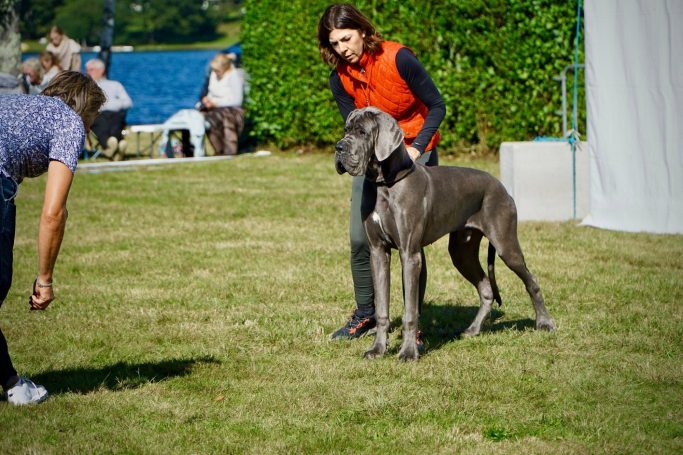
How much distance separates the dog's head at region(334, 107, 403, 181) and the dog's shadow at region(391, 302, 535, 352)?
146 cm

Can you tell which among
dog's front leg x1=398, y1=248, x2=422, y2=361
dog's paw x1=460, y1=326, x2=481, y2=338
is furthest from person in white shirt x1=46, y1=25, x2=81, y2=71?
dog's front leg x1=398, y1=248, x2=422, y2=361

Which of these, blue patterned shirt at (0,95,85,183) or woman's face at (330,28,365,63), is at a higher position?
woman's face at (330,28,365,63)

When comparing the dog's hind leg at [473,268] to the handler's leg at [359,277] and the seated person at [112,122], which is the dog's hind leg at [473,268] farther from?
the seated person at [112,122]

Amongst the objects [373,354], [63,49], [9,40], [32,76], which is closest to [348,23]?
[373,354]

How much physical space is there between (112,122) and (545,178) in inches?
360

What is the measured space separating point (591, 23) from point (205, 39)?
73.6 meters

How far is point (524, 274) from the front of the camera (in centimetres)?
A: 683

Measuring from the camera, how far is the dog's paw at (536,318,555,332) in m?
6.96

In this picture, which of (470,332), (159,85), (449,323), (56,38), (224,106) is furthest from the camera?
(159,85)

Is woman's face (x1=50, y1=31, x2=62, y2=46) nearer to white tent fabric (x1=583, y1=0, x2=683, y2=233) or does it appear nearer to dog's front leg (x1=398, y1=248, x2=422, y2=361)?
white tent fabric (x1=583, y1=0, x2=683, y2=233)

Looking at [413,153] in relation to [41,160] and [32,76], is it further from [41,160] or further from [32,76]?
[32,76]

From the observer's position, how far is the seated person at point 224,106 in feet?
59.6

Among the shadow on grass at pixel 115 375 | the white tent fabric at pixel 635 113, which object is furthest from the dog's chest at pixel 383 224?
the white tent fabric at pixel 635 113

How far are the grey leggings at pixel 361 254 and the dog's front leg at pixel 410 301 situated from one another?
0.51m
